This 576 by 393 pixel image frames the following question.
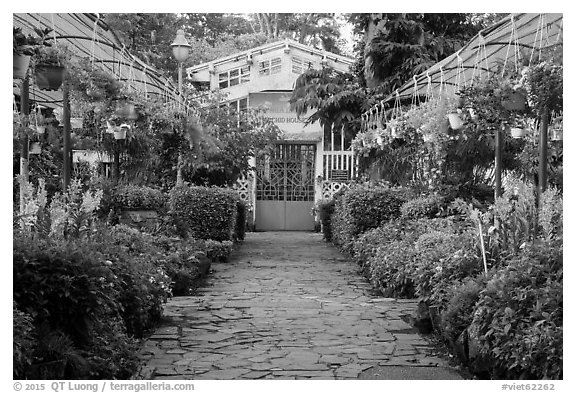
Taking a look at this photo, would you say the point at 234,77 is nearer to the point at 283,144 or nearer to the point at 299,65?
the point at 299,65

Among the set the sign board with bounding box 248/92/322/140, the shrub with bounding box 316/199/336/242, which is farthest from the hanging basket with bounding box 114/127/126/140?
the sign board with bounding box 248/92/322/140

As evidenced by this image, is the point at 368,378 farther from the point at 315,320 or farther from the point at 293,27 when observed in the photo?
the point at 293,27

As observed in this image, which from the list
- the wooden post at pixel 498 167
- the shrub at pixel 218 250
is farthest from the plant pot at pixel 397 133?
the shrub at pixel 218 250

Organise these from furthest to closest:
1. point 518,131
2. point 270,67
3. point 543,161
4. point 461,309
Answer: point 270,67, point 518,131, point 543,161, point 461,309

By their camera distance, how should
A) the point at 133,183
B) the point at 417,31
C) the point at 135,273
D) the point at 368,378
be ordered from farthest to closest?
the point at 417,31, the point at 133,183, the point at 135,273, the point at 368,378

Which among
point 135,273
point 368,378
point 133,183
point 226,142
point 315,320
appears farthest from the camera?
point 226,142

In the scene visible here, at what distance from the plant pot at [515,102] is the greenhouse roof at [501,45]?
357 mm

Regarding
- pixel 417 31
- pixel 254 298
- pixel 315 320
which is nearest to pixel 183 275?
pixel 254 298

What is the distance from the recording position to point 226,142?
15586 millimetres

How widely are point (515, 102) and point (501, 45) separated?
4.12 metres

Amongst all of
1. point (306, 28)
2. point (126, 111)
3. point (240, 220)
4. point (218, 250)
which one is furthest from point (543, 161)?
point (306, 28)

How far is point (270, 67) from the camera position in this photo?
20.0 meters
